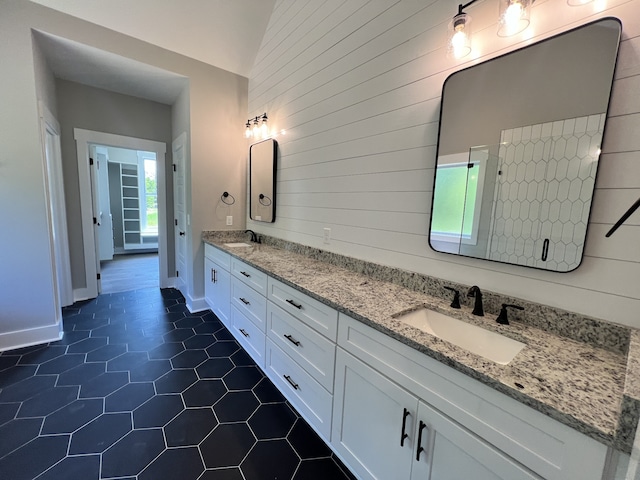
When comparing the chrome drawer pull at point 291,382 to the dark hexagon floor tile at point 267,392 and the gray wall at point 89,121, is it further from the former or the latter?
the gray wall at point 89,121

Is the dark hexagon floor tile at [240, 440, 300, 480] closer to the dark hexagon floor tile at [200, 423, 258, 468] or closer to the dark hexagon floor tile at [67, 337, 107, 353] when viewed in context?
the dark hexagon floor tile at [200, 423, 258, 468]

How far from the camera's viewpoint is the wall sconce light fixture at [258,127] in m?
3.01

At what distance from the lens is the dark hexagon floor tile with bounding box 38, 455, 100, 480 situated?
1.34 meters

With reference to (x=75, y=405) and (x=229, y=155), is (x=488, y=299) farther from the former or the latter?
(x=229, y=155)

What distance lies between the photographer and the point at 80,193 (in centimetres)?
349

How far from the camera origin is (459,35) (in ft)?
4.06

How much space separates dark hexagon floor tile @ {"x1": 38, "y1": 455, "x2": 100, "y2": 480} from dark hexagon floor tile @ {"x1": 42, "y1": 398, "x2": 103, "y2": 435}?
25cm

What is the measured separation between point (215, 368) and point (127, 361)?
2.53ft

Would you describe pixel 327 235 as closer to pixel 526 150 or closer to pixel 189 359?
pixel 526 150

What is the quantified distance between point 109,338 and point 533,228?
3521 millimetres

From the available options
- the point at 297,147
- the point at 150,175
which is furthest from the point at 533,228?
the point at 150,175

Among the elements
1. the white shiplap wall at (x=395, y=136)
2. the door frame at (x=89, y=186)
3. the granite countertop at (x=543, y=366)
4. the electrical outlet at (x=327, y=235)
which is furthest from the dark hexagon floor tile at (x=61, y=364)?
the electrical outlet at (x=327, y=235)

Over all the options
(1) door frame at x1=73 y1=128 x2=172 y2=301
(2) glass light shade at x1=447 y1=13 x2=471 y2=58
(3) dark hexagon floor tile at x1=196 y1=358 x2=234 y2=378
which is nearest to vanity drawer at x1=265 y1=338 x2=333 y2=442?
(3) dark hexagon floor tile at x1=196 y1=358 x2=234 y2=378

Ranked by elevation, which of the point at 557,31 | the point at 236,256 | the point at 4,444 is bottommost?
the point at 4,444
